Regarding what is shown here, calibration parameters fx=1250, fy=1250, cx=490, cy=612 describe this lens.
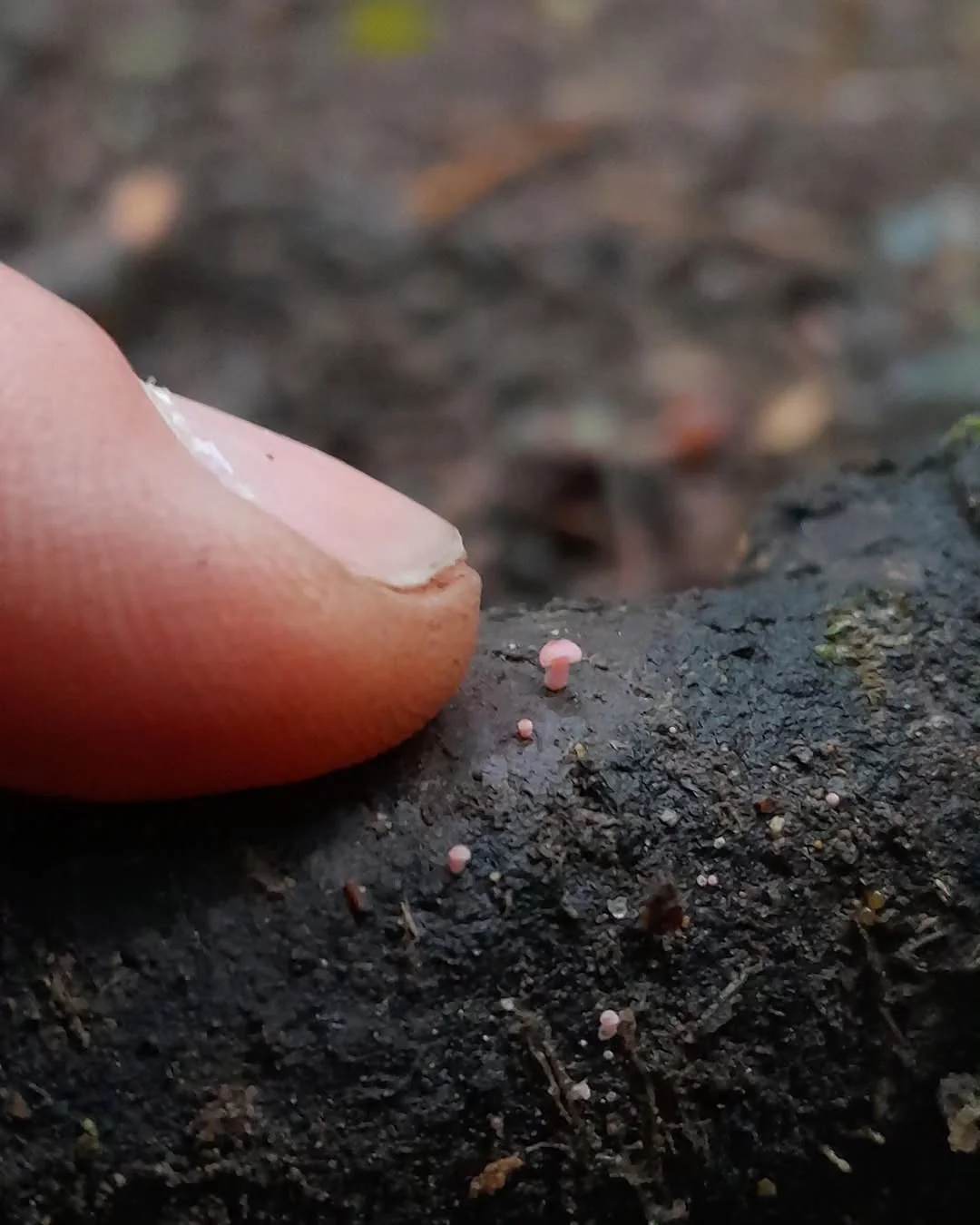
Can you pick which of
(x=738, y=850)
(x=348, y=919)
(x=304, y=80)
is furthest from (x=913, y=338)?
(x=348, y=919)

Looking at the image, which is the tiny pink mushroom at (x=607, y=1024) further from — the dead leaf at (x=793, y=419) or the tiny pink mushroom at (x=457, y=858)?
the dead leaf at (x=793, y=419)

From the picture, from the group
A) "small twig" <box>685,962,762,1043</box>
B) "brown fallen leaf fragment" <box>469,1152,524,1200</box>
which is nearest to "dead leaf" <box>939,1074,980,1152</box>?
"small twig" <box>685,962,762,1043</box>

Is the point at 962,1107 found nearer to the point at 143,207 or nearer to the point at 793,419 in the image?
the point at 793,419

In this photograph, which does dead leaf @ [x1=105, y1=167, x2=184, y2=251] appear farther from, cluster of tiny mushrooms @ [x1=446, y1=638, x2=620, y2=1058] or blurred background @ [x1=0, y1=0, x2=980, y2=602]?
cluster of tiny mushrooms @ [x1=446, y1=638, x2=620, y2=1058]

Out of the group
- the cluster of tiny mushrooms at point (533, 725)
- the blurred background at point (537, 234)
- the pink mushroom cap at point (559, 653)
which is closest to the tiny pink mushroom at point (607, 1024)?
the cluster of tiny mushrooms at point (533, 725)

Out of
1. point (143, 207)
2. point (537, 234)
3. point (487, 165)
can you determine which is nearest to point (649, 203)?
point (537, 234)

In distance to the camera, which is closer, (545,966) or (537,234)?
(545,966)
